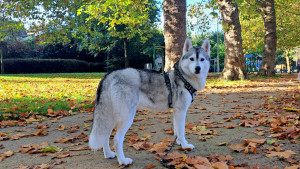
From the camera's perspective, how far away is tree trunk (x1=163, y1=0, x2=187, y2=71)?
12062mm

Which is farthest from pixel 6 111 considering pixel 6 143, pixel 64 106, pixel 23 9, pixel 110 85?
pixel 23 9

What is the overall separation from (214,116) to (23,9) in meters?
14.1

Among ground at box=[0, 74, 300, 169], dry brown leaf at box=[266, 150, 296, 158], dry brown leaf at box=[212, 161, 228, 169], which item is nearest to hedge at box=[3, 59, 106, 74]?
ground at box=[0, 74, 300, 169]

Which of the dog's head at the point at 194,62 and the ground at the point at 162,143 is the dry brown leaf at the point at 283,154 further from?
the dog's head at the point at 194,62

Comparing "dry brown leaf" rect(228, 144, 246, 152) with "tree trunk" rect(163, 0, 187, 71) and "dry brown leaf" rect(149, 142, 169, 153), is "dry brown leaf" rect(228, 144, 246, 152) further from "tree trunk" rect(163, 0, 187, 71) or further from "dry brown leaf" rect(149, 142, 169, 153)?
"tree trunk" rect(163, 0, 187, 71)

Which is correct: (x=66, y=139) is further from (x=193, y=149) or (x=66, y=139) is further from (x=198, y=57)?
(x=198, y=57)

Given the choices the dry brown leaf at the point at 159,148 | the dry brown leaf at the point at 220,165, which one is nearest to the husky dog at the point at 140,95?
the dry brown leaf at the point at 159,148

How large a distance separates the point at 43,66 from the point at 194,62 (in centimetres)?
3177

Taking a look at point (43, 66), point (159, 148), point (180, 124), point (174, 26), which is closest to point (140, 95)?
point (180, 124)

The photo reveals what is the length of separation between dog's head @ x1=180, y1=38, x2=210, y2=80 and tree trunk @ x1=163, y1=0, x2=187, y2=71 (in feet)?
27.4

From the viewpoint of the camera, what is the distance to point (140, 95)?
3564mm

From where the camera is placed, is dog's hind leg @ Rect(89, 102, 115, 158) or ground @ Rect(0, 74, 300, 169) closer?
dog's hind leg @ Rect(89, 102, 115, 158)

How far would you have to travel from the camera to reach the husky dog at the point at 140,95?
10.8ft

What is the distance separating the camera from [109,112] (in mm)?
3332
